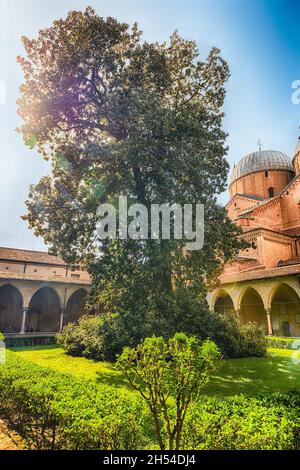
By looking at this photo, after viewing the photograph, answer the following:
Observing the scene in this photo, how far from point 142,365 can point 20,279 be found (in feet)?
77.1

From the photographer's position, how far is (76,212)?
13133mm

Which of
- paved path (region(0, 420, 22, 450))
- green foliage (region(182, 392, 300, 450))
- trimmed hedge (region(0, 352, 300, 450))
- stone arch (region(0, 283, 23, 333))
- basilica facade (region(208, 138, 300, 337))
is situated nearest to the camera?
green foliage (region(182, 392, 300, 450))

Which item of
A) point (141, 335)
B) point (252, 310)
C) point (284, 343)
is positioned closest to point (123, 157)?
point (141, 335)

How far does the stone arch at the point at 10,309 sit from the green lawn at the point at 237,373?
15962mm

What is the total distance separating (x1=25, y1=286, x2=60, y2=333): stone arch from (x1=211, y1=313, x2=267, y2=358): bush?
20.6 m

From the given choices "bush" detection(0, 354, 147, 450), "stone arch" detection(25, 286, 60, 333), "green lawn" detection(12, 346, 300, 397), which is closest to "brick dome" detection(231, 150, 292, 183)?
"stone arch" detection(25, 286, 60, 333)

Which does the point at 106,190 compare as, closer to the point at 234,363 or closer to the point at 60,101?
the point at 60,101

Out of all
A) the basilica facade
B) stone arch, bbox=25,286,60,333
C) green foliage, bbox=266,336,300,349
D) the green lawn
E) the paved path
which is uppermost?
the basilica facade

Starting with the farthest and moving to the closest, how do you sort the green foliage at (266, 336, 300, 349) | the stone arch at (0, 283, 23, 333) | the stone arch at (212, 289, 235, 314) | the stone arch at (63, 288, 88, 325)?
1. the stone arch at (63, 288, 88, 325)
2. the stone arch at (212, 289, 235, 314)
3. the stone arch at (0, 283, 23, 333)
4. the green foliage at (266, 336, 300, 349)

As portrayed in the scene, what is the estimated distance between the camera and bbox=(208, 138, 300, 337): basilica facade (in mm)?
22859

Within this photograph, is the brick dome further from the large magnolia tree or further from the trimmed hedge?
the trimmed hedge

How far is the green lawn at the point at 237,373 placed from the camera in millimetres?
8273

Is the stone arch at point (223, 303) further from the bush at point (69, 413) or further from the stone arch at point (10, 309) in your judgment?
the bush at point (69, 413)

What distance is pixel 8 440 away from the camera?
498 cm
